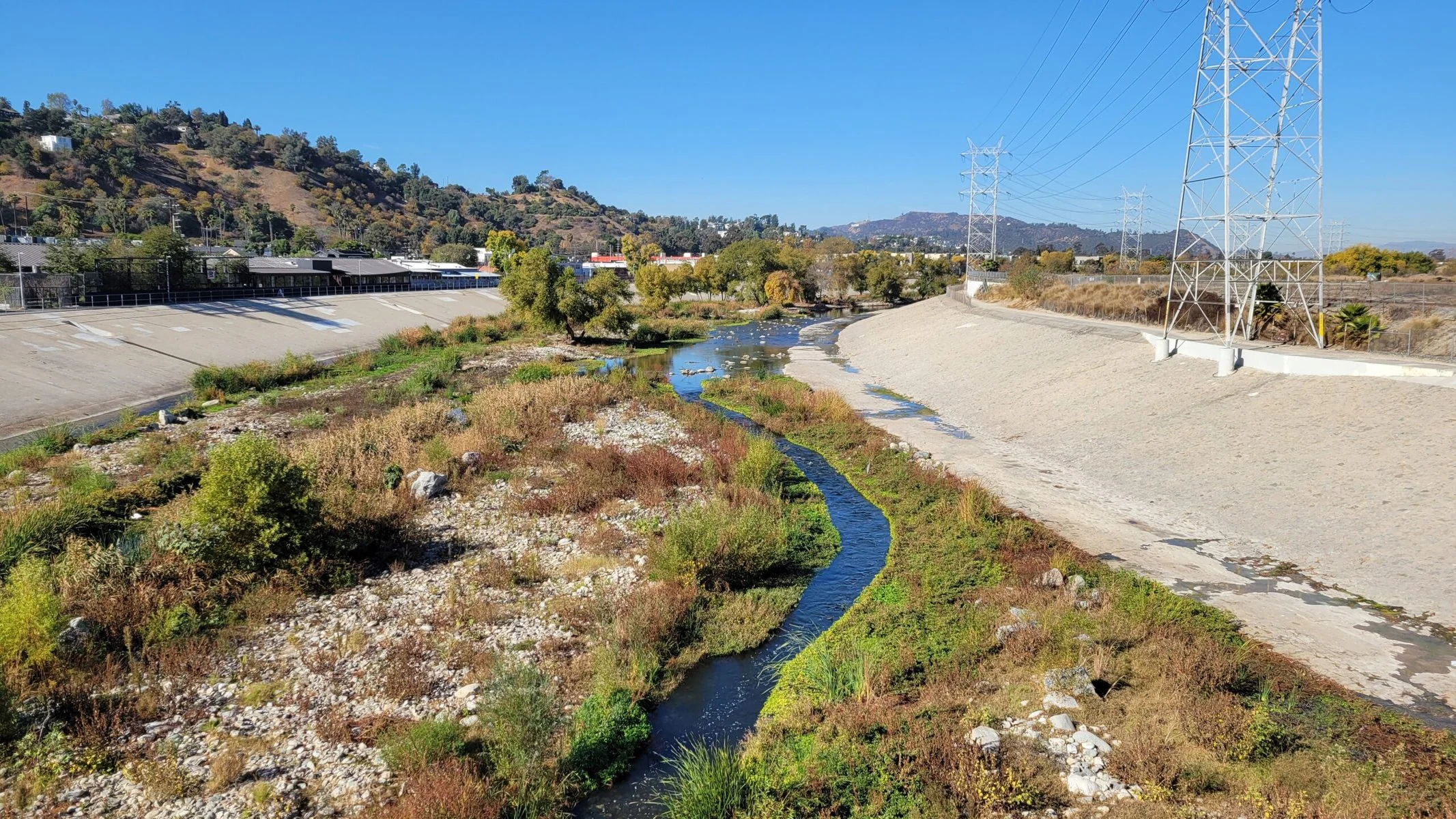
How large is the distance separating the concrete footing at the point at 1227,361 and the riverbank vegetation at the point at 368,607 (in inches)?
605

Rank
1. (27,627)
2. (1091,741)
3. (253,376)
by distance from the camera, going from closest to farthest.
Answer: (1091,741) < (27,627) < (253,376)

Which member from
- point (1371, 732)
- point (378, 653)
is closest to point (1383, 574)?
point (1371, 732)

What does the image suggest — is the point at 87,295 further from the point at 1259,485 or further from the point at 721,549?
the point at 1259,485

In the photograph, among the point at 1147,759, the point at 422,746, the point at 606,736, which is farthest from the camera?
the point at 606,736

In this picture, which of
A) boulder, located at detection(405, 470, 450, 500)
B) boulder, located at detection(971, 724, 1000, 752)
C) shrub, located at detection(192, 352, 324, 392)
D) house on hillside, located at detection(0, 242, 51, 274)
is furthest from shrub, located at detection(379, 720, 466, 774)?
house on hillside, located at detection(0, 242, 51, 274)

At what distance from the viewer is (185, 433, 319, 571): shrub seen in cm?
1470

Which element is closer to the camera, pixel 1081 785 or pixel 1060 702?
pixel 1081 785

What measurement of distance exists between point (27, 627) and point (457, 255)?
135068mm

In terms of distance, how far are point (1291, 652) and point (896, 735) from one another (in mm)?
7115

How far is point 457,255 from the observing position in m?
137

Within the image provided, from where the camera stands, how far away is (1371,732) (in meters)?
10.1

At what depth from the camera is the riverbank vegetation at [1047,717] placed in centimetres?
908

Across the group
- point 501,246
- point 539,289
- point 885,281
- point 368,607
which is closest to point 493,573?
point 368,607

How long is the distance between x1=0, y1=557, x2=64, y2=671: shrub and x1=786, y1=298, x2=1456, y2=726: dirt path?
63.4 feet
